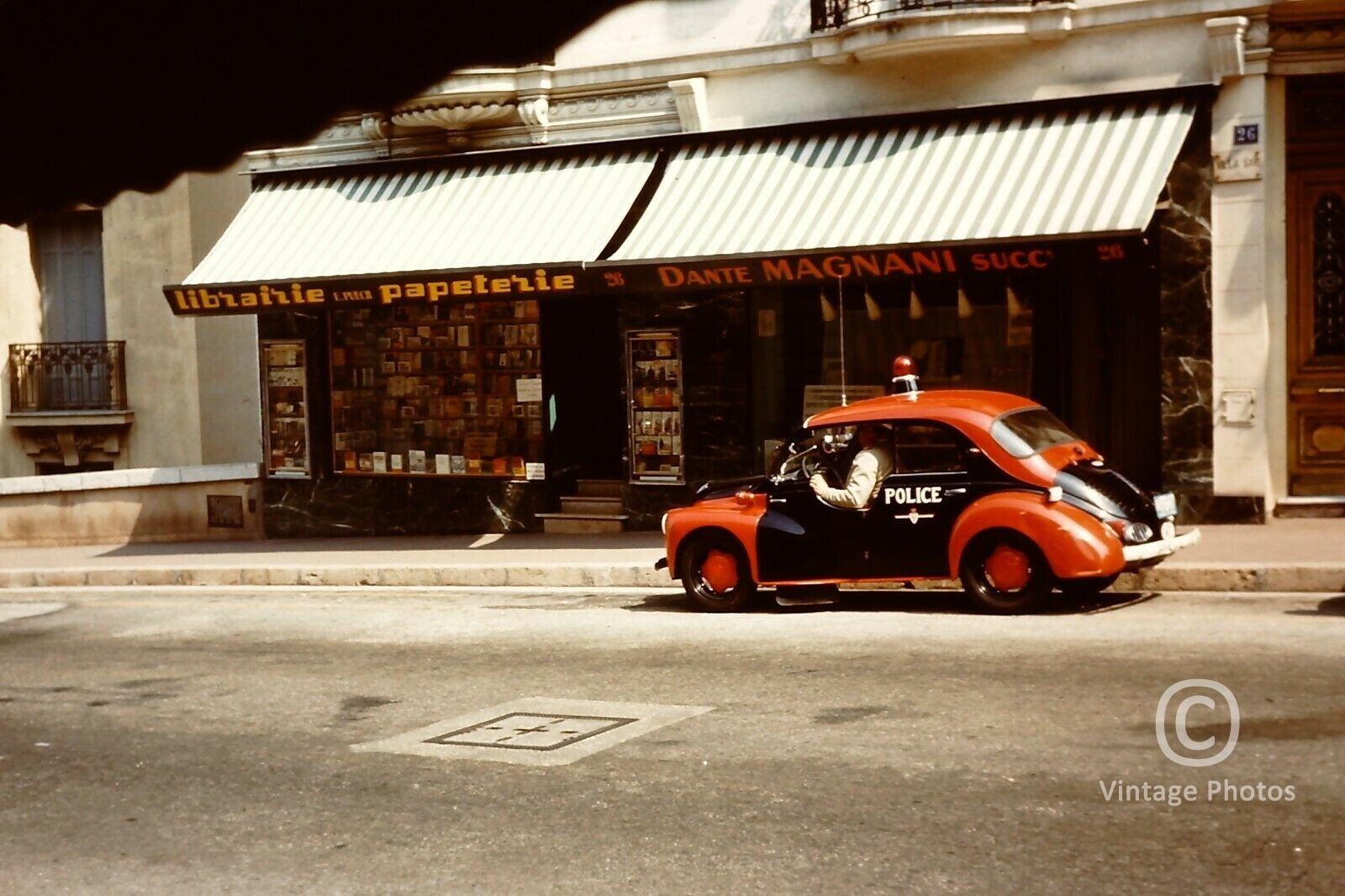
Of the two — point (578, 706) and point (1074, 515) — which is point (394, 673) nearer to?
point (578, 706)

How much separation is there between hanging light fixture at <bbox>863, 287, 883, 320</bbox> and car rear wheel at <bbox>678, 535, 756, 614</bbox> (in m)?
5.27

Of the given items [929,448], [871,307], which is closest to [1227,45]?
[871,307]

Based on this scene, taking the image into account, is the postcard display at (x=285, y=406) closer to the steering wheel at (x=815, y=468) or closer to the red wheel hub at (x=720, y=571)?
the red wheel hub at (x=720, y=571)

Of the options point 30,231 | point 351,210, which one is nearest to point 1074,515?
point 351,210

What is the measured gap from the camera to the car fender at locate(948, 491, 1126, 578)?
10.9 m

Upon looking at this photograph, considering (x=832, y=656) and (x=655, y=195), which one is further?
(x=655, y=195)

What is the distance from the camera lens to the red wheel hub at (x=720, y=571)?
1266cm

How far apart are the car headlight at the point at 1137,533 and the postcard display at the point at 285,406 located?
12.5m

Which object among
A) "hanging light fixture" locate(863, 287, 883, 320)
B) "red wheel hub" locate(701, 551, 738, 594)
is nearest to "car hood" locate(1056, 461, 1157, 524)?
"red wheel hub" locate(701, 551, 738, 594)

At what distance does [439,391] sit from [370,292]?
236cm

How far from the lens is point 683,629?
A: 1166 cm

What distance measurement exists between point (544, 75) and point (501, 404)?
3.87 m

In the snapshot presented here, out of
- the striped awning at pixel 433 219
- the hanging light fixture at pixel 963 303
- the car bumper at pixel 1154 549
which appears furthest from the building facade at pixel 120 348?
the car bumper at pixel 1154 549

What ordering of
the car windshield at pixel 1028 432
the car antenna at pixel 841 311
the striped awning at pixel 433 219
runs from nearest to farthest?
the car windshield at pixel 1028 432, the car antenna at pixel 841 311, the striped awning at pixel 433 219
